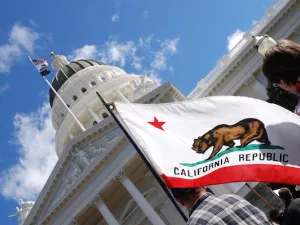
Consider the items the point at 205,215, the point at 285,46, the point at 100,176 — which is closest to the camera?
the point at 205,215

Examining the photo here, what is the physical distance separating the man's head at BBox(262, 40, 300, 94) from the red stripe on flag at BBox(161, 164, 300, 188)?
1219mm

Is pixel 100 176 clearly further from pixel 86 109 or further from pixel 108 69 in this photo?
pixel 108 69

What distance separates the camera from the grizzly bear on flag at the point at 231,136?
19.2ft

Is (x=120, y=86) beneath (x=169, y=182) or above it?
above

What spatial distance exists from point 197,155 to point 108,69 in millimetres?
48728

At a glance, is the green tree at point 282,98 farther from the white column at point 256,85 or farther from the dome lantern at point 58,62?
the dome lantern at point 58,62

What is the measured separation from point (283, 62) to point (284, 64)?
26mm

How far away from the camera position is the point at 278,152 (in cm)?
546

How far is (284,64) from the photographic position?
435cm

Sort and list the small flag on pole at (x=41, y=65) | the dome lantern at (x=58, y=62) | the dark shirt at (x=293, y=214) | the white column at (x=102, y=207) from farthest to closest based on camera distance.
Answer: the dome lantern at (x=58, y=62), the small flag on pole at (x=41, y=65), the white column at (x=102, y=207), the dark shirt at (x=293, y=214)

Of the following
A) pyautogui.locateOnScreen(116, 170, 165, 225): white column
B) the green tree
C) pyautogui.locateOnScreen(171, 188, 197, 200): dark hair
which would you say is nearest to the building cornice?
pyautogui.locateOnScreen(116, 170, 165, 225): white column

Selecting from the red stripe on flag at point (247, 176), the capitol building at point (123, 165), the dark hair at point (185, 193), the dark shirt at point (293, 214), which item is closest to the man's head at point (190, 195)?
the dark hair at point (185, 193)

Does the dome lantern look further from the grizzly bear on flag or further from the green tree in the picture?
the grizzly bear on flag

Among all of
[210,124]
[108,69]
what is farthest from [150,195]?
[108,69]
